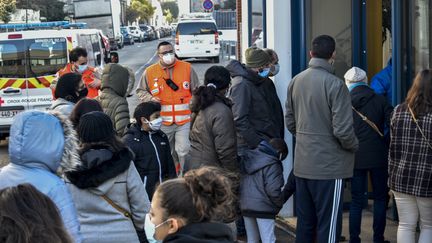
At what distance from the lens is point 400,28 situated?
7645mm

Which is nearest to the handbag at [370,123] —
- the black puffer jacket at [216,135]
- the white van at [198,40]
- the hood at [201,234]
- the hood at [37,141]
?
the black puffer jacket at [216,135]

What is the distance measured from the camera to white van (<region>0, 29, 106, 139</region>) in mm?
14625

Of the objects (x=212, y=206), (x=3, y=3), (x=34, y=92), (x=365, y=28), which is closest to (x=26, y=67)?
(x=34, y=92)

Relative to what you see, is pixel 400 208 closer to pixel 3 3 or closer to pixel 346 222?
pixel 346 222

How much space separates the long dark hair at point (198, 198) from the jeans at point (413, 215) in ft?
11.3

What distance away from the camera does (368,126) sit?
7117 mm

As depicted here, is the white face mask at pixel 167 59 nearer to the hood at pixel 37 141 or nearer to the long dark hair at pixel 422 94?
the long dark hair at pixel 422 94

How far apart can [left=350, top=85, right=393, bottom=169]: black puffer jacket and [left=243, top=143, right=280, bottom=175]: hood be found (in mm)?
772

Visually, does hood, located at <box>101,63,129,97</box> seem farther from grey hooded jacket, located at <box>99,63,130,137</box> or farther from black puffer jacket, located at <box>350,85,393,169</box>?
black puffer jacket, located at <box>350,85,393,169</box>

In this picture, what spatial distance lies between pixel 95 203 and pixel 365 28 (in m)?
4.92

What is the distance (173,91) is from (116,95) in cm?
95

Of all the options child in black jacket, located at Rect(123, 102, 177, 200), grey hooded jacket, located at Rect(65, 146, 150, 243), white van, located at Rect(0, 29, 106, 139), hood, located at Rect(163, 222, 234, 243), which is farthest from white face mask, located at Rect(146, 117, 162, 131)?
white van, located at Rect(0, 29, 106, 139)

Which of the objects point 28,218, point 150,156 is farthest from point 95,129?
point 28,218

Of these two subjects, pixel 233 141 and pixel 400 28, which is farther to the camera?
pixel 400 28
